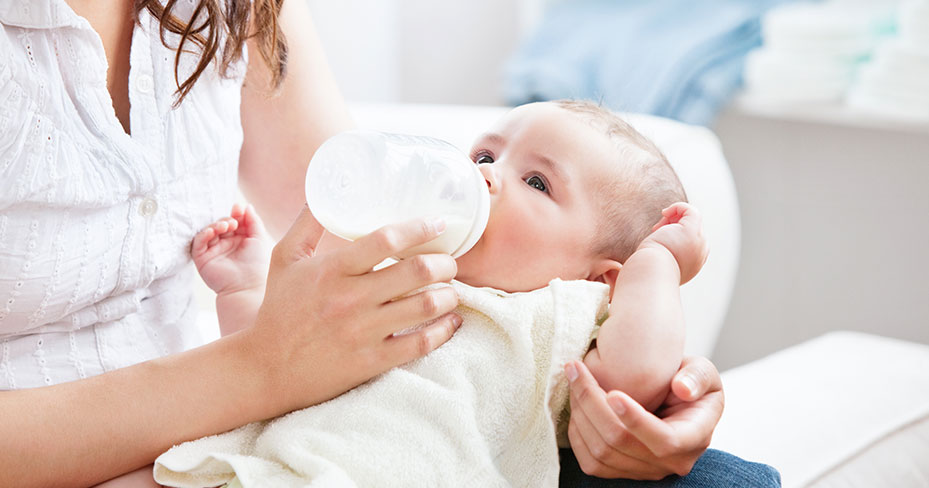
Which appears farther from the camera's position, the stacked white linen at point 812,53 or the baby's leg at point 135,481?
the stacked white linen at point 812,53

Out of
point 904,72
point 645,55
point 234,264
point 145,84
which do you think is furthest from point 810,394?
point 645,55

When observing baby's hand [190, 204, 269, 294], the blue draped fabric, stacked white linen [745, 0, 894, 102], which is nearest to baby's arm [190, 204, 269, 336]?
baby's hand [190, 204, 269, 294]

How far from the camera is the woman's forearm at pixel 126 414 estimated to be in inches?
33.0

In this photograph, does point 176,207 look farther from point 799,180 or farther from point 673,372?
point 799,180

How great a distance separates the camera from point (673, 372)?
813 millimetres

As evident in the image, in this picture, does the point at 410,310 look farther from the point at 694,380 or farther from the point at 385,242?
the point at 694,380

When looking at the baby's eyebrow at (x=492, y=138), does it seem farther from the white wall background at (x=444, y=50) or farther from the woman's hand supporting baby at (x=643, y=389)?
the white wall background at (x=444, y=50)

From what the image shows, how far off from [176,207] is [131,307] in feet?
0.36

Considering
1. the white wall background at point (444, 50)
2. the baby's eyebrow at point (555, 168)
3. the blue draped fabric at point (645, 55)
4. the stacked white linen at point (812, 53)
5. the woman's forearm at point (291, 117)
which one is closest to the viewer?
the baby's eyebrow at point (555, 168)

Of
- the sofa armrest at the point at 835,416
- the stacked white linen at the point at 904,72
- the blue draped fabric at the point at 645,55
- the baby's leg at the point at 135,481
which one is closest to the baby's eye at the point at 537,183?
the sofa armrest at the point at 835,416

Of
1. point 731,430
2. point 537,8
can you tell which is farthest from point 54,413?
point 537,8

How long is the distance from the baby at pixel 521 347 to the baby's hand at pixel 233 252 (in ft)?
0.80

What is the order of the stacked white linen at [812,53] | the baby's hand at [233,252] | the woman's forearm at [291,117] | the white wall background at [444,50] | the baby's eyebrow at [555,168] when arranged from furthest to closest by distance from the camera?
1. the white wall background at [444,50]
2. the stacked white linen at [812,53]
3. the woman's forearm at [291,117]
4. the baby's hand at [233,252]
5. the baby's eyebrow at [555,168]

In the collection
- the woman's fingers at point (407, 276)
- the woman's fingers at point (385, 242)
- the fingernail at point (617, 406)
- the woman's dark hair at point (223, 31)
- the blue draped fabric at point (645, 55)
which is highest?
the woman's dark hair at point (223, 31)
